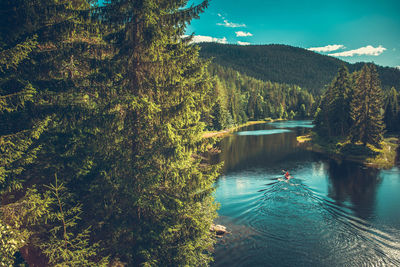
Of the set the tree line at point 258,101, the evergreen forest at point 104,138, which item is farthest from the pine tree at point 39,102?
the tree line at point 258,101

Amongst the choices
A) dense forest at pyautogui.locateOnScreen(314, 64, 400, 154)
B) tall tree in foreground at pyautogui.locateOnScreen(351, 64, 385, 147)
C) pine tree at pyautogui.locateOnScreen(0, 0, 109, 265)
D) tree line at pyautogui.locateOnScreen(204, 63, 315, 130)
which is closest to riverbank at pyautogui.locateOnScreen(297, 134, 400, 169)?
dense forest at pyautogui.locateOnScreen(314, 64, 400, 154)

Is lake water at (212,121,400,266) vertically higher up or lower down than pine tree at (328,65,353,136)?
lower down

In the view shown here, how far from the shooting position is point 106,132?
8766 millimetres

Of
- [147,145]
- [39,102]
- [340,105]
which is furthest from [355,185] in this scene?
[39,102]

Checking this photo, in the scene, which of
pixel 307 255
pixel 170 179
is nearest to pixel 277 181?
pixel 307 255

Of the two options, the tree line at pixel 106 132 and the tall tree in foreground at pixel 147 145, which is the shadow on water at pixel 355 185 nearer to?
the tall tree in foreground at pixel 147 145

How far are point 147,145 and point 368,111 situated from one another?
43.3 metres

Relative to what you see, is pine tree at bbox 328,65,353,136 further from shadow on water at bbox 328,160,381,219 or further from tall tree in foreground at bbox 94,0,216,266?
tall tree in foreground at bbox 94,0,216,266

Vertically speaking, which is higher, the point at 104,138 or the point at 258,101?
the point at 258,101

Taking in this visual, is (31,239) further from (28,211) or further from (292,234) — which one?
(292,234)

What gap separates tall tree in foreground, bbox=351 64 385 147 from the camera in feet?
126

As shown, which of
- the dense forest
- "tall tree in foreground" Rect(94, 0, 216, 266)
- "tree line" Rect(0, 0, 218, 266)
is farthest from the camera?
the dense forest

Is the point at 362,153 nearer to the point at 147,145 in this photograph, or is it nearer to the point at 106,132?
the point at 147,145

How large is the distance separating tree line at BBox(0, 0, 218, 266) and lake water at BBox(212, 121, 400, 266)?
8259 millimetres
